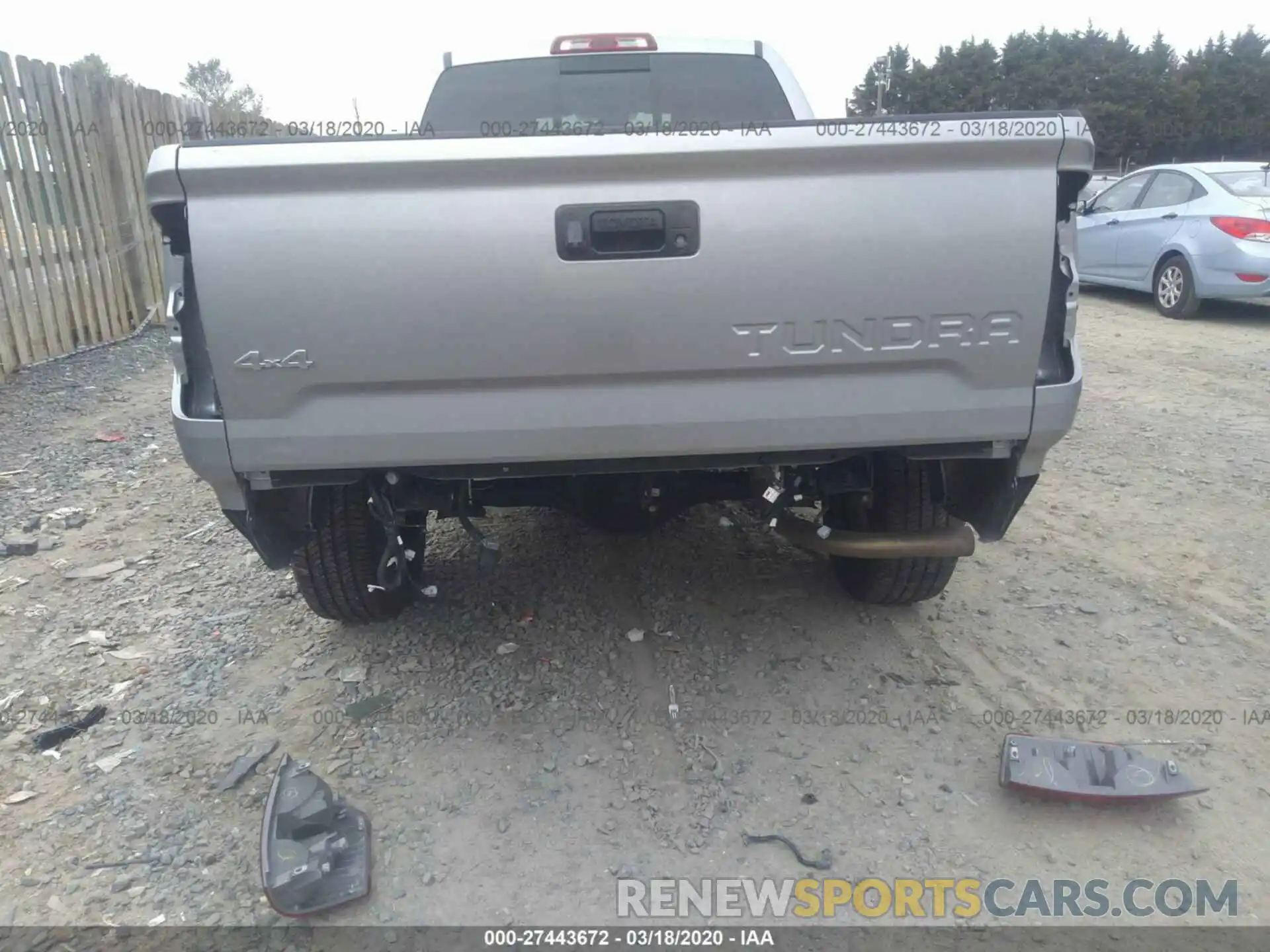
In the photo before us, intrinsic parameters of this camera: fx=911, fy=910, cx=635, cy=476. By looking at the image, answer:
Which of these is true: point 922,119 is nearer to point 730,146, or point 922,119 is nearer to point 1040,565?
point 730,146

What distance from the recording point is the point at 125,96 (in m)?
8.74

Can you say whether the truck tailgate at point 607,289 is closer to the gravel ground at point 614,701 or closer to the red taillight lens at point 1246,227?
the gravel ground at point 614,701

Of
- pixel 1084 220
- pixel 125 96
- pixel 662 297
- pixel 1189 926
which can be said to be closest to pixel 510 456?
pixel 662 297

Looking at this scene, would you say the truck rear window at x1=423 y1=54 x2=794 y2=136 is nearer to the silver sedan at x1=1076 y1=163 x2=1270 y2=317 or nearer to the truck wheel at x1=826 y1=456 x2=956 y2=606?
the truck wheel at x1=826 y1=456 x2=956 y2=606

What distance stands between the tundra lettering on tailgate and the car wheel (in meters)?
7.80

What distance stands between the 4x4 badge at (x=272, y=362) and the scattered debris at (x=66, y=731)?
5.00 feet

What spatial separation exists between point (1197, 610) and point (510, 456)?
274 cm

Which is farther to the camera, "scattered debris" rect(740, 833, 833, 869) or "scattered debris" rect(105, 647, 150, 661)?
"scattered debris" rect(105, 647, 150, 661)

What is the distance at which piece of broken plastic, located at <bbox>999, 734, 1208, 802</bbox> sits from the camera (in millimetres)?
2430

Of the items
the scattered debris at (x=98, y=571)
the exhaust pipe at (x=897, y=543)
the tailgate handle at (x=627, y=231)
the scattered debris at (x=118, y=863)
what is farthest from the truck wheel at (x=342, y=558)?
the scattered debris at (x=98, y=571)

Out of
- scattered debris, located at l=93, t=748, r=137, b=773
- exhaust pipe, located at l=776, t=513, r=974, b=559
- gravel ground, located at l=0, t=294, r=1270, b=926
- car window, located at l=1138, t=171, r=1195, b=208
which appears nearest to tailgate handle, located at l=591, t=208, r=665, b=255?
exhaust pipe, located at l=776, t=513, r=974, b=559

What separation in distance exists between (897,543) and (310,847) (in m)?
1.86

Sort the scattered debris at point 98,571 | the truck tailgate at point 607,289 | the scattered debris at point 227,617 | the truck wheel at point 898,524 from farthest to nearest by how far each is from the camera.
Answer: the scattered debris at point 98,571 < the scattered debris at point 227,617 < the truck wheel at point 898,524 < the truck tailgate at point 607,289

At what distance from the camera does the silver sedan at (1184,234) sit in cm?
813
